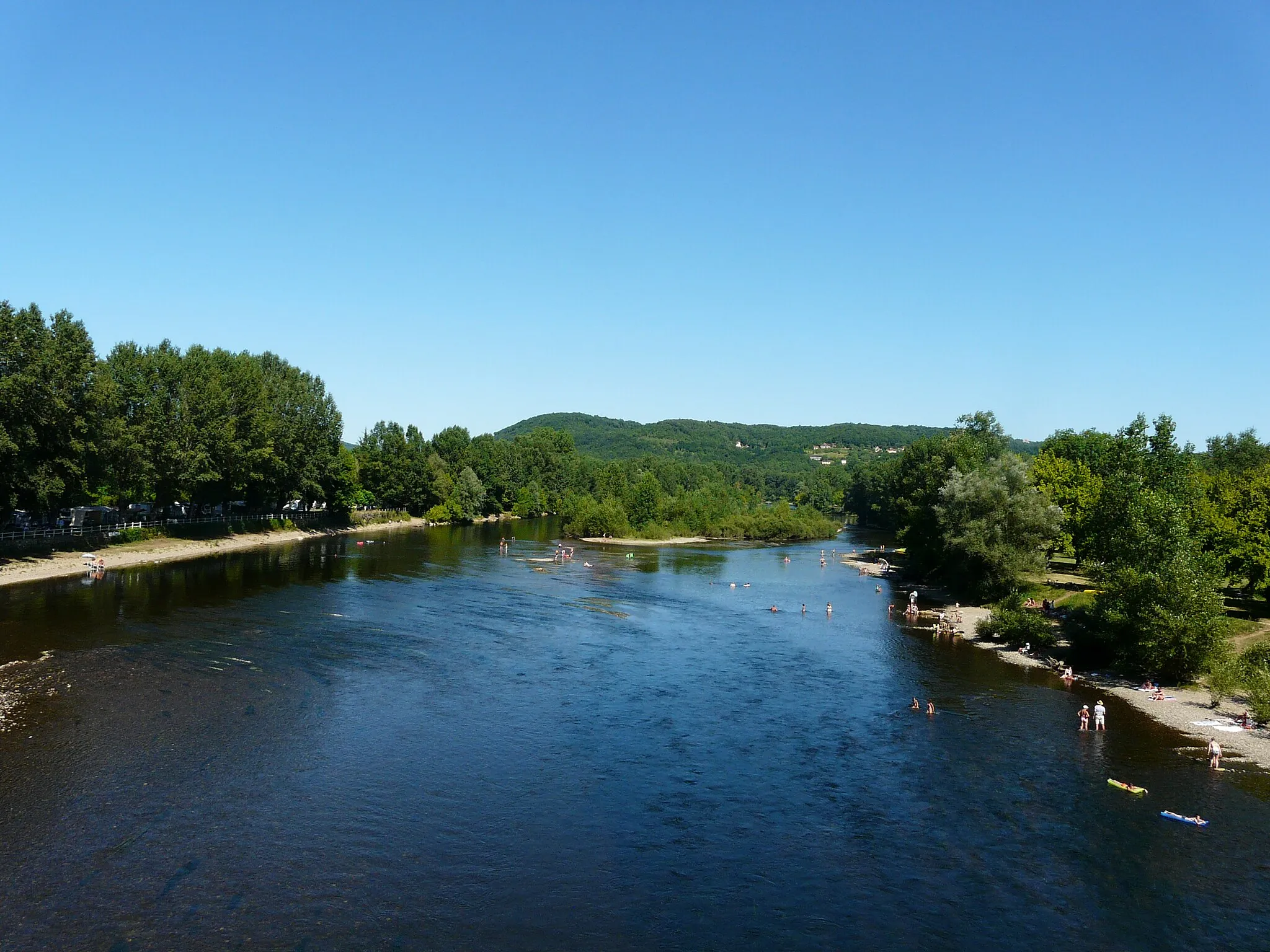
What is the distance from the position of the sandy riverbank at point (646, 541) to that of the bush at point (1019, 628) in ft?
286

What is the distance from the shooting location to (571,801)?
1350 inches

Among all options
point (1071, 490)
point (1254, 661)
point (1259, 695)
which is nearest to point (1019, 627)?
point (1254, 661)

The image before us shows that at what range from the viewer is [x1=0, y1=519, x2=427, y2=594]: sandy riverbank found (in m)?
77.4

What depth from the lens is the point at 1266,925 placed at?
26828 mm

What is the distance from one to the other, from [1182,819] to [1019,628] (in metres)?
34.1

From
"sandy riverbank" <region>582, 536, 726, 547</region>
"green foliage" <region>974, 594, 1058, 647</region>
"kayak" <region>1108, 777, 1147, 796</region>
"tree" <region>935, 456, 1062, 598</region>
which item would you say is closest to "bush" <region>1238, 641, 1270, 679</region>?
"green foliage" <region>974, 594, 1058, 647</region>

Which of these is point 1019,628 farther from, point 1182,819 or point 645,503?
point 645,503

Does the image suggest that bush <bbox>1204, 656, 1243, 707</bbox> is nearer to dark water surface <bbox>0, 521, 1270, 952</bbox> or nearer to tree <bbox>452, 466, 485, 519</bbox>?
dark water surface <bbox>0, 521, 1270, 952</bbox>

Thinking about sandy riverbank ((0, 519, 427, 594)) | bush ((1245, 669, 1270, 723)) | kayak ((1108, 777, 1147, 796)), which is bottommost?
kayak ((1108, 777, 1147, 796))

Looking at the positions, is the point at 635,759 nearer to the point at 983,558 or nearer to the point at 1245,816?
the point at 1245,816

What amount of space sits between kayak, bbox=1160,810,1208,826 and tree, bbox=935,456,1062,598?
4646 centimetres

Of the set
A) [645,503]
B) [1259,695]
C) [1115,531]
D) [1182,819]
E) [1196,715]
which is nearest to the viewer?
[1182,819]

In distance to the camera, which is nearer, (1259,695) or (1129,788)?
(1129,788)

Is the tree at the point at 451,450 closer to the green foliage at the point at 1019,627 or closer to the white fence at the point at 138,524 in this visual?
the white fence at the point at 138,524
